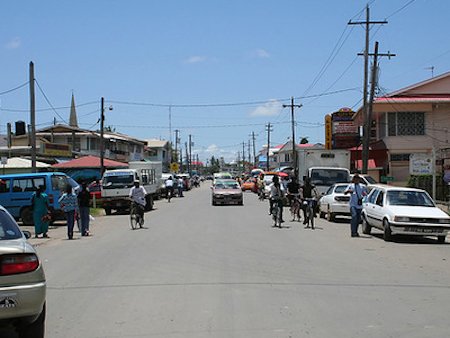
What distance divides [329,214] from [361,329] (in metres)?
17.6

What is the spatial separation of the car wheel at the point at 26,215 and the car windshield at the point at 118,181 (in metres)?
6.77

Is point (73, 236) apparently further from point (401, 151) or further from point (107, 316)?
point (401, 151)

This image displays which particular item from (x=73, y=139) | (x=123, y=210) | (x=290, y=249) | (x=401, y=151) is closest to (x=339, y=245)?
(x=290, y=249)

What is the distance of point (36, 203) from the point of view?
1823cm

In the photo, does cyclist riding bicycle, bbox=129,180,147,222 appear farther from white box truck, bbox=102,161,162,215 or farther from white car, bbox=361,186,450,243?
white box truck, bbox=102,161,162,215

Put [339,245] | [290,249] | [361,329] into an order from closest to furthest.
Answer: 1. [361,329]
2. [290,249]
3. [339,245]

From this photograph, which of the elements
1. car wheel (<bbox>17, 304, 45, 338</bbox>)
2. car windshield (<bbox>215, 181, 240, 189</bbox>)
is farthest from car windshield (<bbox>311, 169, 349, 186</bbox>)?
car wheel (<bbox>17, 304, 45, 338</bbox>)

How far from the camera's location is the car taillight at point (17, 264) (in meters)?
5.71

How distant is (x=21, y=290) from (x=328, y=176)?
2343cm

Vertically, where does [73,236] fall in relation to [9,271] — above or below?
below

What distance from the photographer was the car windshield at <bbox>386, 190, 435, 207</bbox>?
17.2 m

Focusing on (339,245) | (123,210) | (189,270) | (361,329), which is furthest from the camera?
(123,210)

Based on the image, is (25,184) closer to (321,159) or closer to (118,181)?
(118,181)

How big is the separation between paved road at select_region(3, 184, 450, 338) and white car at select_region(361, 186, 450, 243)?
475 mm
